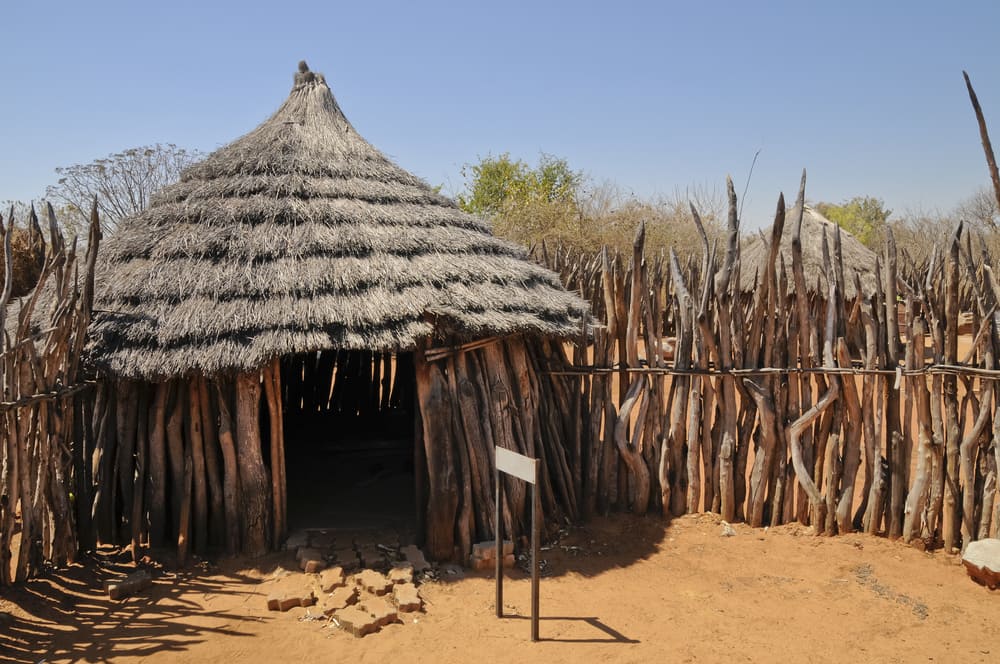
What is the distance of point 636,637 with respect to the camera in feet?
14.8

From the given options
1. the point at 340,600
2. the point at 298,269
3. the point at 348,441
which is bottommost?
the point at 340,600

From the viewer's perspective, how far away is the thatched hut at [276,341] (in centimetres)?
534

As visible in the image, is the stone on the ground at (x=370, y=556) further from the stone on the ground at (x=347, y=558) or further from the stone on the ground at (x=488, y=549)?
the stone on the ground at (x=488, y=549)

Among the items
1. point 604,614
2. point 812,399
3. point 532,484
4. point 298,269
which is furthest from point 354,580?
point 812,399

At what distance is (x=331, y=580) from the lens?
5.03m

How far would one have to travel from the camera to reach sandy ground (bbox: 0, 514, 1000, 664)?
4293 millimetres

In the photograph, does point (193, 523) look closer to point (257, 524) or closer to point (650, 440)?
point (257, 524)

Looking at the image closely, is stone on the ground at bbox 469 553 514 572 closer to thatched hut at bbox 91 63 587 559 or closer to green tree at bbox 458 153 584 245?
thatched hut at bbox 91 63 587 559

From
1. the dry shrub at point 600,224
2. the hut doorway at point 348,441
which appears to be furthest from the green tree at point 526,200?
the hut doorway at point 348,441

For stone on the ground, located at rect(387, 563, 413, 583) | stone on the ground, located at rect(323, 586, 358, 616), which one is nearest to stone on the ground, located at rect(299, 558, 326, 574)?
stone on the ground, located at rect(323, 586, 358, 616)

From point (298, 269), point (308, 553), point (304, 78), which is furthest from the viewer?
point (304, 78)

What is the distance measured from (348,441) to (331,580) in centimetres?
366

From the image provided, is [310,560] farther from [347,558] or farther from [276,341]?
[276,341]

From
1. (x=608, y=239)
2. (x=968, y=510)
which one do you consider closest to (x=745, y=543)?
(x=968, y=510)
